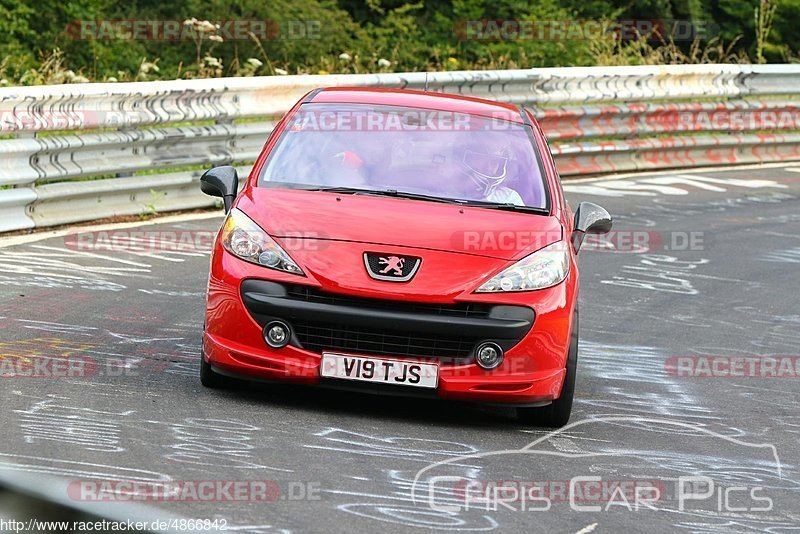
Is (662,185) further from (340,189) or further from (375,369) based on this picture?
(375,369)

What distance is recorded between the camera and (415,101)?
7879 mm

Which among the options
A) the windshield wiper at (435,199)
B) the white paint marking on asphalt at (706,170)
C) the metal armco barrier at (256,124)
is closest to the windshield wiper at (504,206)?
the windshield wiper at (435,199)

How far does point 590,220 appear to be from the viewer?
738 cm

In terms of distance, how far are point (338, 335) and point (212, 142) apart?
22.6 feet

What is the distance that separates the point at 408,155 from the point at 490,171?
0.43 m

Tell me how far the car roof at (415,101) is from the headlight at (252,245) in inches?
54.8

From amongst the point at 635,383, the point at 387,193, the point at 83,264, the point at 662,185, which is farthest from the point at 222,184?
the point at 662,185

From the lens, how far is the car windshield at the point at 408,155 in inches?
282

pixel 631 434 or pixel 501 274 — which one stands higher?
pixel 501 274

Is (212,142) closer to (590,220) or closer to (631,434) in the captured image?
(590,220)

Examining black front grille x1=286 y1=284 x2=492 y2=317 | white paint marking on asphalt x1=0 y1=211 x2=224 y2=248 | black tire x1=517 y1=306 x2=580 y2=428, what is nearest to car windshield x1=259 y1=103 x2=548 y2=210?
black tire x1=517 y1=306 x2=580 y2=428

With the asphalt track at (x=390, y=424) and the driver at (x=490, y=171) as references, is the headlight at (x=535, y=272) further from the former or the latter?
the asphalt track at (x=390, y=424)

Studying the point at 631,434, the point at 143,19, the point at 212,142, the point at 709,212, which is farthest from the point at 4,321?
the point at 143,19

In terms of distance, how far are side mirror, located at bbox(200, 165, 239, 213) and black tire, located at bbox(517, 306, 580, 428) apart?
1848 mm
